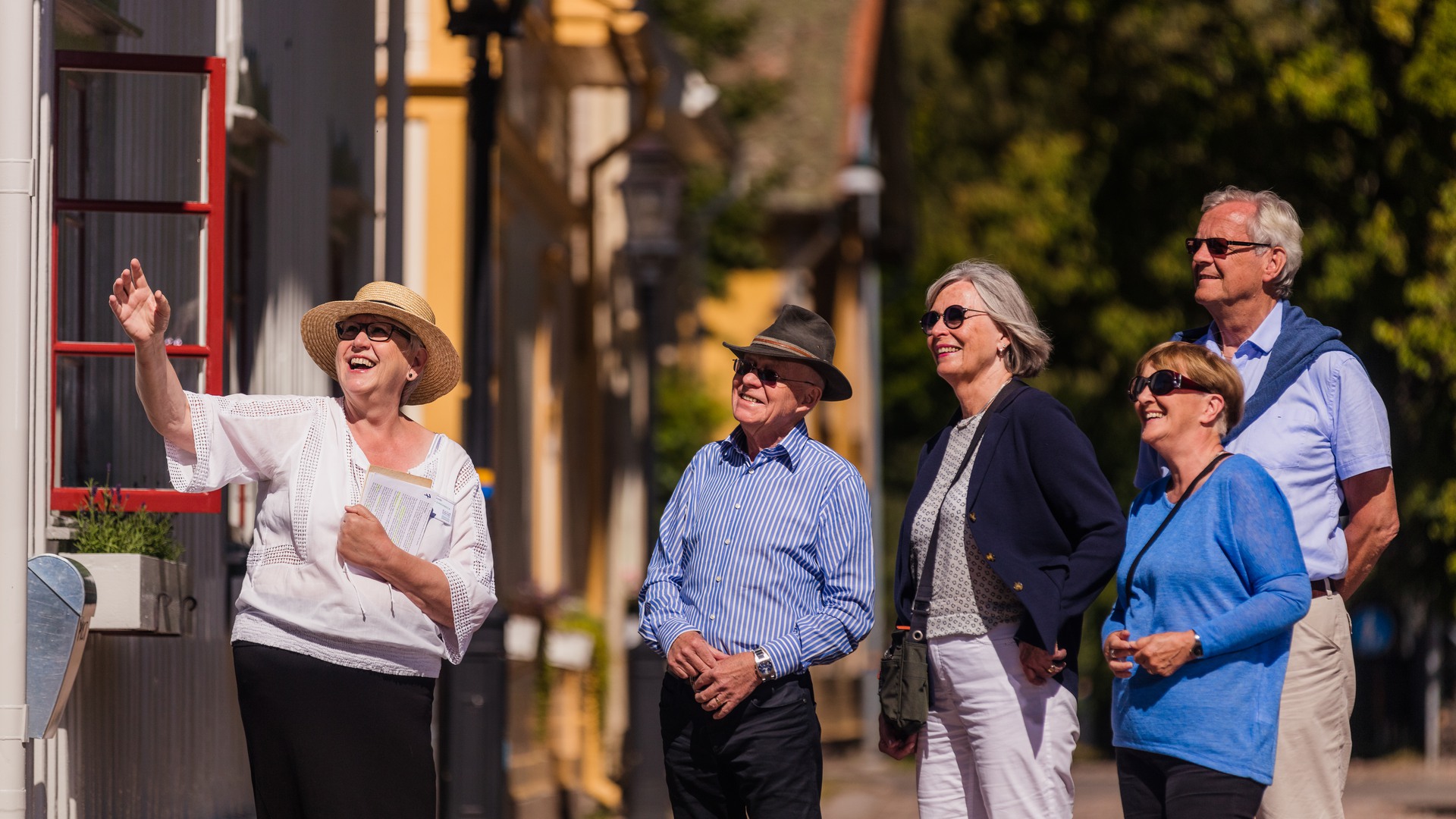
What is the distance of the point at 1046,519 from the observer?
4.80m

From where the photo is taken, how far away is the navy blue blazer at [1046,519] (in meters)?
4.73

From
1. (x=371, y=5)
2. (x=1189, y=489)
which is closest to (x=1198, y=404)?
(x=1189, y=489)

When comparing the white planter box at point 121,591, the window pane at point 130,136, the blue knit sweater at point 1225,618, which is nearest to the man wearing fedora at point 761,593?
the blue knit sweater at point 1225,618

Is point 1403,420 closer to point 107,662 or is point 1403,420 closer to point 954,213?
point 107,662

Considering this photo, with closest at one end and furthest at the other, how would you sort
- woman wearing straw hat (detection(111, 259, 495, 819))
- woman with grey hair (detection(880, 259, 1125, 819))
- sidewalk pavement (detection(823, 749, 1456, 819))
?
1. woman wearing straw hat (detection(111, 259, 495, 819))
2. woman with grey hair (detection(880, 259, 1125, 819))
3. sidewalk pavement (detection(823, 749, 1456, 819))

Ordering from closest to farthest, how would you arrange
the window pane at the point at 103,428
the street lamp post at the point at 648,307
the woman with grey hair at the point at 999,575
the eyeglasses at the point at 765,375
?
the woman with grey hair at the point at 999,575 → the eyeglasses at the point at 765,375 → the window pane at the point at 103,428 → the street lamp post at the point at 648,307

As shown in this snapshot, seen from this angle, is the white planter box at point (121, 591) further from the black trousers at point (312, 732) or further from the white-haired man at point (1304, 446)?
the white-haired man at point (1304, 446)

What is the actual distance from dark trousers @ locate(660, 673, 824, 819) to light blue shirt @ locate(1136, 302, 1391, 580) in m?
1.27

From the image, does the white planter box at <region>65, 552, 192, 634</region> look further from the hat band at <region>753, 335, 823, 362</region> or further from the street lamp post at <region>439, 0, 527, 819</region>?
the street lamp post at <region>439, 0, 527, 819</region>

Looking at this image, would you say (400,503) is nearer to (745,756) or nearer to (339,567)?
(339,567)

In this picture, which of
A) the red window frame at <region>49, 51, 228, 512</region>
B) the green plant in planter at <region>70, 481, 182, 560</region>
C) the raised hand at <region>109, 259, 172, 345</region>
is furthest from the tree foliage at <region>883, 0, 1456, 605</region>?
the raised hand at <region>109, 259, 172, 345</region>

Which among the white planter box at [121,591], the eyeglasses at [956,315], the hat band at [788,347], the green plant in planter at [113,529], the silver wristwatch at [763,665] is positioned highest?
the eyeglasses at [956,315]

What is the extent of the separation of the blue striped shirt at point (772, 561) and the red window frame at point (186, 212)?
134 cm

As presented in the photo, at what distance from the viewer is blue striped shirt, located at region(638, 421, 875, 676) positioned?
4.92m
